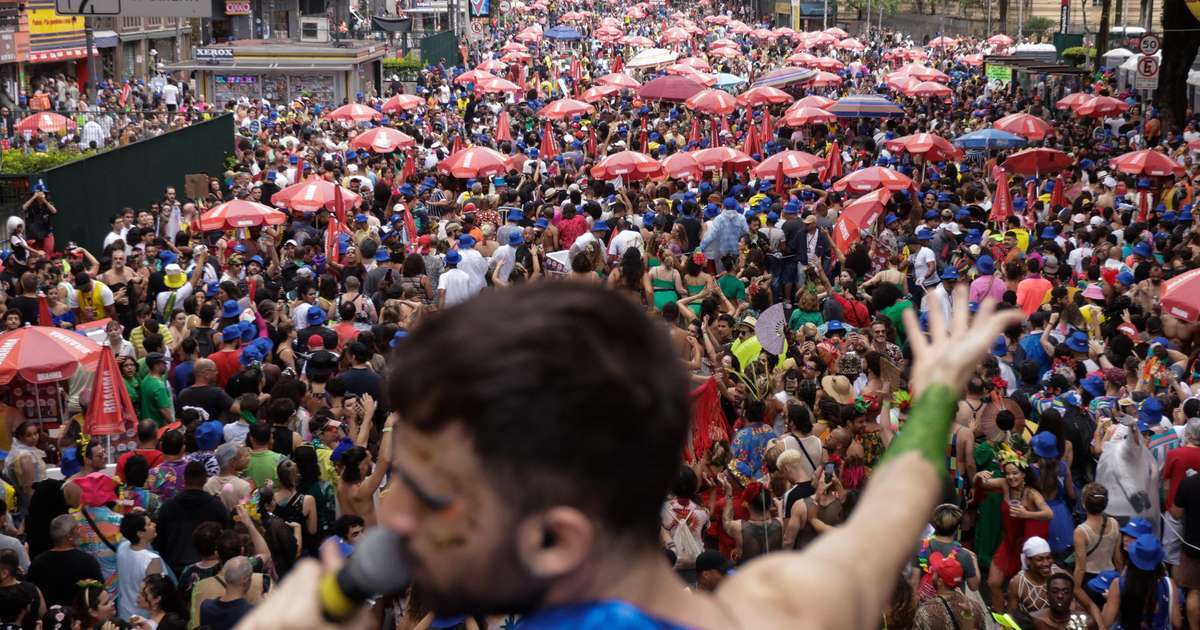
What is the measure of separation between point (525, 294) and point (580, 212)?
15434 millimetres

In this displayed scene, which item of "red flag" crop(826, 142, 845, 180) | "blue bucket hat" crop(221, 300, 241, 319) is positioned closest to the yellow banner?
"red flag" crop(826, 142, 845, 180)

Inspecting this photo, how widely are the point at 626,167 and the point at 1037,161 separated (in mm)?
6115

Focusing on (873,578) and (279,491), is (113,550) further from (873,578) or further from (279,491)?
(873,578)

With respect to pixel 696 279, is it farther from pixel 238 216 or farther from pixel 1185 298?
A: pixel 238 216

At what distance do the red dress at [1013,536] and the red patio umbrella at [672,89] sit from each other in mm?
22915

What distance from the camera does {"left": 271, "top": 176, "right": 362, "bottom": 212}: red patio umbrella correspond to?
16.3 m

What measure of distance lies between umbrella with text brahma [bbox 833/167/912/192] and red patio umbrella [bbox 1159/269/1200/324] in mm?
6858

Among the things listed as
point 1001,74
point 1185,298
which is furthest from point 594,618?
point 1001,74

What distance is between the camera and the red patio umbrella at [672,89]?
30.2m

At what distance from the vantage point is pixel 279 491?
7.61m

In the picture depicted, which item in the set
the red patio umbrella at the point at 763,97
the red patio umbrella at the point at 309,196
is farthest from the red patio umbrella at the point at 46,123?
the red patio umbrella at the point at 763,97

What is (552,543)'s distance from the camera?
118 centimetres

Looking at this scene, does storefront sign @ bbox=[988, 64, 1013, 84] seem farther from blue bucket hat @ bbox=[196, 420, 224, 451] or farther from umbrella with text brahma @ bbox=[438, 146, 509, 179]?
blue bucket hat @ bbox=[196, 420, 224, 451]

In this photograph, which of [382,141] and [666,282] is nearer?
[666,282]
